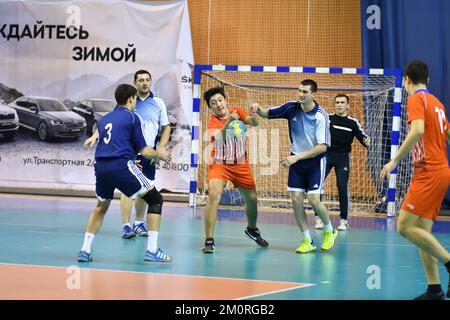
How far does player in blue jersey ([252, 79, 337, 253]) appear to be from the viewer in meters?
9.62

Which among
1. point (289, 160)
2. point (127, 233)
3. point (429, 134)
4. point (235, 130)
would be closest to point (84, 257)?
point (127, 233)

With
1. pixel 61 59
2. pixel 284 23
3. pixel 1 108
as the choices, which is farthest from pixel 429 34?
pixel 1 108

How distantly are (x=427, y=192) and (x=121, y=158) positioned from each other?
322cm

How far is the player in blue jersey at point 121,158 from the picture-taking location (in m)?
8.28

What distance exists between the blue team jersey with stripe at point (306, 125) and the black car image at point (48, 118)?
8.31m

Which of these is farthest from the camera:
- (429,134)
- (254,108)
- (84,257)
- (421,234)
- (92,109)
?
(92,109)

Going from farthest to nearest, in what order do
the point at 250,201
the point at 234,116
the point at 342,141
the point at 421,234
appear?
1. the point at 342,141
2. the point at 250,201
3. the point at 234,116
4. the point at 421,234

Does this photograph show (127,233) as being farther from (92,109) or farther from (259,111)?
(92,109)

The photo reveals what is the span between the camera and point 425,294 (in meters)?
6.73

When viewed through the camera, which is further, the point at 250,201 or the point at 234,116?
the point at 250,201

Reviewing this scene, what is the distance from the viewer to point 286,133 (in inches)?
658

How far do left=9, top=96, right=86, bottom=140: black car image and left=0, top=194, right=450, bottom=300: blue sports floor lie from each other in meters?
3.60
